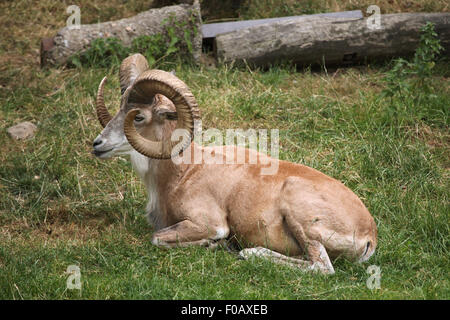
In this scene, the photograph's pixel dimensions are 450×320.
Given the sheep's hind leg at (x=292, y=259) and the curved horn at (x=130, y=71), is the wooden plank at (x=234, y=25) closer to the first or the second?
the curved horn at (x=130, y=71)

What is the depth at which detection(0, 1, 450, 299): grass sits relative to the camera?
660cm

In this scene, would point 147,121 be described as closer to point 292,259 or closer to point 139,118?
point 139,118

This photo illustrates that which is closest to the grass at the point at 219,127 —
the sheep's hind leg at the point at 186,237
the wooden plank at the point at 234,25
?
the sheep's hind leg at the point at 186,237

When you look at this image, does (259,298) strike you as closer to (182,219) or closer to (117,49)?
(182,219)

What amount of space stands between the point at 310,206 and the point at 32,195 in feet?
12.8

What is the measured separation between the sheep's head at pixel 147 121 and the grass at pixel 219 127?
3.51ft

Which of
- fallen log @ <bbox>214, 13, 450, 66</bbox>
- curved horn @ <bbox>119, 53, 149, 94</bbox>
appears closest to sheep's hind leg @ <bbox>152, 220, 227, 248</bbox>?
curved horn @ <bbox>119, 53, 149, 94</bbox>

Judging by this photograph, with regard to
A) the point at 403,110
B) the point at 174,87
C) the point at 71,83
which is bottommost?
the point at 403,110

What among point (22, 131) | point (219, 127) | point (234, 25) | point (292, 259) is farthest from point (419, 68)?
point (22, 131)

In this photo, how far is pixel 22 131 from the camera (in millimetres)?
10336

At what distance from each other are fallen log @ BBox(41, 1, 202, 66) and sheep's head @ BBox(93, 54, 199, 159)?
4331 millimetres

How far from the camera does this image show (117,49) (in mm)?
11727

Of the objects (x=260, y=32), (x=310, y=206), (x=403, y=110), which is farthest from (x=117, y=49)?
(x=310, y=206)

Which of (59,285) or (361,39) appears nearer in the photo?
(59,285)
